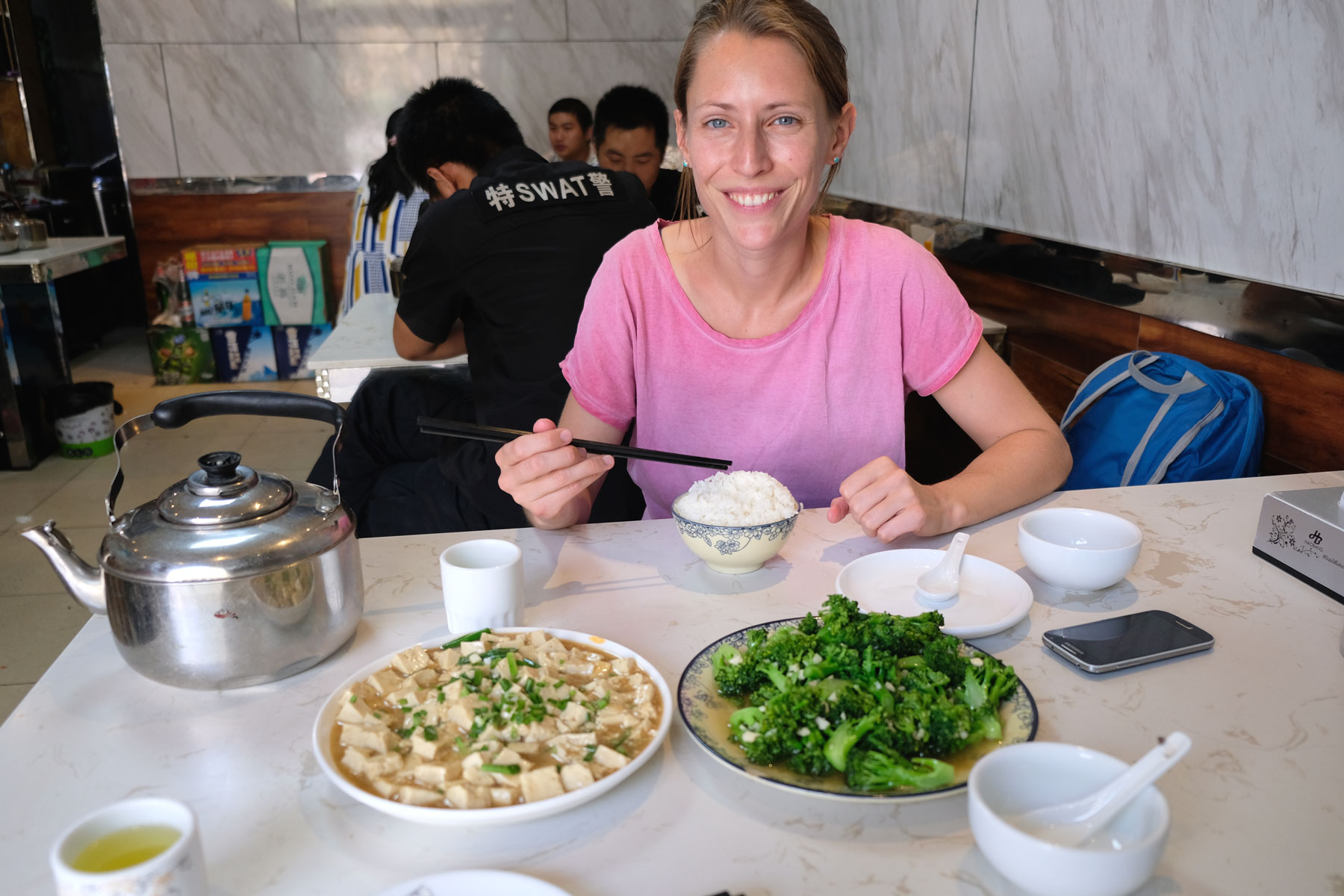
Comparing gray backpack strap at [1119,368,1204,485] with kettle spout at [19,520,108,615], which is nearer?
kettle spout at [19,520,108,615]

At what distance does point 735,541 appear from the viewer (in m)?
1.21

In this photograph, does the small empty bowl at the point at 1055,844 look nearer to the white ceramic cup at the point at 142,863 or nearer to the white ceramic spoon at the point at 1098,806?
the white ceramic spoon at the point at 1098,806

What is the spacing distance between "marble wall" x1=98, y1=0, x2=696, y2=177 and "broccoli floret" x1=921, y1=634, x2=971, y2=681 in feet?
18.6

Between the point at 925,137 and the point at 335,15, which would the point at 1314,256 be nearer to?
the point at 925,137

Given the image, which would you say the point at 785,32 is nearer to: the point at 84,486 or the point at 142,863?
the point at 142,863

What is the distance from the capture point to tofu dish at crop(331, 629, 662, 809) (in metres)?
0.80

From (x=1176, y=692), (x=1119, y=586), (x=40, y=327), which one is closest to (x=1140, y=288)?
(x=1119, y=586)

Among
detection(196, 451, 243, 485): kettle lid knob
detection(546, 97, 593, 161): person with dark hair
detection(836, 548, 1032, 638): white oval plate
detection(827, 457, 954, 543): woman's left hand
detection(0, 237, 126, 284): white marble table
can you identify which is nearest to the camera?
detection(196, 451, 243, 485): kettle lid knob

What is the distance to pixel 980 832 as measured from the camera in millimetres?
714

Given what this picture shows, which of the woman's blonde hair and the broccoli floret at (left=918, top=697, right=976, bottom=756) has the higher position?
the woman's blonde hair

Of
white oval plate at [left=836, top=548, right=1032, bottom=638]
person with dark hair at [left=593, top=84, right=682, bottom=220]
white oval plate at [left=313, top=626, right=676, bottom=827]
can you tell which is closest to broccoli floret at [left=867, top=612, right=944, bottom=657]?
white oval plate at [left=836, top=548, right=1032, bottom=638]

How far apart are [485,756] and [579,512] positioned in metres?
0.65

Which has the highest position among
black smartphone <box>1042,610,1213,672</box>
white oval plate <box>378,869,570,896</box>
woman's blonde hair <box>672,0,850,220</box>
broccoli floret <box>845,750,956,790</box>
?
woman's blonde hair <box>672,0,850,220</box>

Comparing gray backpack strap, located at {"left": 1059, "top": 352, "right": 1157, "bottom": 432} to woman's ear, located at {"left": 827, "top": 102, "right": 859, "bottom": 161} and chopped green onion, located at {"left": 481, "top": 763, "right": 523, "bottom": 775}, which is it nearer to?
woman's ear, located at {"left": 827, "top": 102, "right": 859, "bottom": 161}
